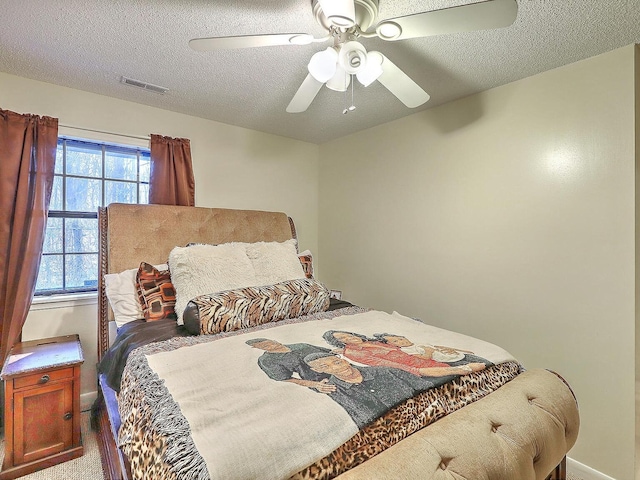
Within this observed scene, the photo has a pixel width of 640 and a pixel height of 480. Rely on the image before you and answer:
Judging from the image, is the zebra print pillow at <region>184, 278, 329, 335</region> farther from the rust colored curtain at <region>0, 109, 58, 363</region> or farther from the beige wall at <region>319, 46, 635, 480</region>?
the rust colored curtain at <region>0, 109, 58, 363</region>

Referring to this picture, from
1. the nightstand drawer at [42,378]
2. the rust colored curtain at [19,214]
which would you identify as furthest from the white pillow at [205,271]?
the rust colored curtain at [19,214]

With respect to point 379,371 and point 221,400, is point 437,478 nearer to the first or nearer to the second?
point 379,371

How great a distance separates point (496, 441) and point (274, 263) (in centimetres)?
172

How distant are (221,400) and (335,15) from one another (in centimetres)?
142

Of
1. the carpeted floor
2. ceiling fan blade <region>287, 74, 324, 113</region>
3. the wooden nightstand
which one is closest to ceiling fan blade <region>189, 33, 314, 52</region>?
ceiling fan blade <region>287, 74, 324, 113</region>

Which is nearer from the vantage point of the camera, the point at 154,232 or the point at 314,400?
the point at 314,400

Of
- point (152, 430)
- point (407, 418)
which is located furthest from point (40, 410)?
point (407, 418)

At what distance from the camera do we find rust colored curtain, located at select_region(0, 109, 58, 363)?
2.07 m

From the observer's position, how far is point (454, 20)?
122 centimetres

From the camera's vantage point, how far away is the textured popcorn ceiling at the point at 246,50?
152cm

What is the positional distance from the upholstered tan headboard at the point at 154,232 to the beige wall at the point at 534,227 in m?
1.35

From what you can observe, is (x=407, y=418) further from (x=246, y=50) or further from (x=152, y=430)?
(x=246, y=50)

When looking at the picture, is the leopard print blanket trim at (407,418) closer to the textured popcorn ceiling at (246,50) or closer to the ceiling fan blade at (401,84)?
the ceiling fan blade at (401,84)

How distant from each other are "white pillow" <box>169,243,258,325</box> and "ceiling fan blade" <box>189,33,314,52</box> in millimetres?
1247
